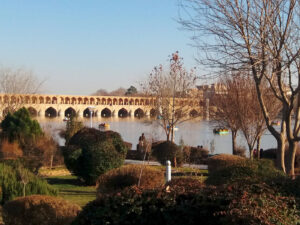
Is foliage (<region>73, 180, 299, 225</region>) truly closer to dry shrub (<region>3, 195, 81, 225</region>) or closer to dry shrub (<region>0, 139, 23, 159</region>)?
dry shrub (<region>3, 195, 81, 225</region>)

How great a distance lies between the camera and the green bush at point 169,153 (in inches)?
811

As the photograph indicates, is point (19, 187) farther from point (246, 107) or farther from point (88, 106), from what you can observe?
point (88, 106)

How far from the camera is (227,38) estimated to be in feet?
32.4

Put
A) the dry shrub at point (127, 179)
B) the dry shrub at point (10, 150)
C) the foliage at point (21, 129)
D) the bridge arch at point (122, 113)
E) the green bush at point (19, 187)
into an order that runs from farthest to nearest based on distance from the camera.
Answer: the bridge arch at point (122, 113), the foliage at point (21, 129), the dry shrub at point (10, 150), the dry shrub at point (127, 179), the green bush at point (19, 187)

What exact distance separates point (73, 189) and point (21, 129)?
7157 millimetres

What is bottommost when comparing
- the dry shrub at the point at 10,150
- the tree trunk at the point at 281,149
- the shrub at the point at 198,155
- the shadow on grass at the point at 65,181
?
the shadow on grass at the point at 65,181

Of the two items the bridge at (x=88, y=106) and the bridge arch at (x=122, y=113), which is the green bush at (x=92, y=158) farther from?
the bridge arch at (x=122, y=113)

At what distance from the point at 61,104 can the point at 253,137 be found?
6691 centimetres

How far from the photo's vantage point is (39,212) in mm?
6121

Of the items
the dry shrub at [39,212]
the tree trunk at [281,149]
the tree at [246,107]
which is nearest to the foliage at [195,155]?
the tree at [246,107]

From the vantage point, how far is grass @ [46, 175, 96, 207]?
38.4 feet

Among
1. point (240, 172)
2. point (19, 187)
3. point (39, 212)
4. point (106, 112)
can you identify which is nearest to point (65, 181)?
point (19, 187)

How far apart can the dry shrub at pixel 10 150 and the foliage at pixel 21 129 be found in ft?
1.95

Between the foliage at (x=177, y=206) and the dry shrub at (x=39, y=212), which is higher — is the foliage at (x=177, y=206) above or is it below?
above
